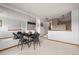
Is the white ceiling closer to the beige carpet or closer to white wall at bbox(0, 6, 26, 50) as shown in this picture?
white wall at bbox(0, 6, 26, 50)

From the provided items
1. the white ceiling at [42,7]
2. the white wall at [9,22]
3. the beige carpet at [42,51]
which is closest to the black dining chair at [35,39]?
the beige carpet at [42,51]

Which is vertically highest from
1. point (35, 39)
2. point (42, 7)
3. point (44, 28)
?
point (42, 7)

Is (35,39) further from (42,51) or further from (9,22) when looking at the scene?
(9,22)

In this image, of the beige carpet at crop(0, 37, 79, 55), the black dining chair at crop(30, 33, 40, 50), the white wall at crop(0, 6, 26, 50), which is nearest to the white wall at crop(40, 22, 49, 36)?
the black dining chair at crop(30, 33, 40, 50)

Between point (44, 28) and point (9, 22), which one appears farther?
point (44, 28)

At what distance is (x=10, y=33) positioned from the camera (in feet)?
7.14

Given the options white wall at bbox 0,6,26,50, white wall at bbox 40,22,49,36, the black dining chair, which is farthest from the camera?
white wall at bbox 40,22,49,36

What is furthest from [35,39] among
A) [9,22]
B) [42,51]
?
[9,22]

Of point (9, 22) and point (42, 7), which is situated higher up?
point (42, 7)

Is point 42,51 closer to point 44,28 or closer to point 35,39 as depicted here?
point 35,39

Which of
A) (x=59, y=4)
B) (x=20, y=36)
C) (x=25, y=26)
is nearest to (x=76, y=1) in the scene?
(x=59, y=4)
